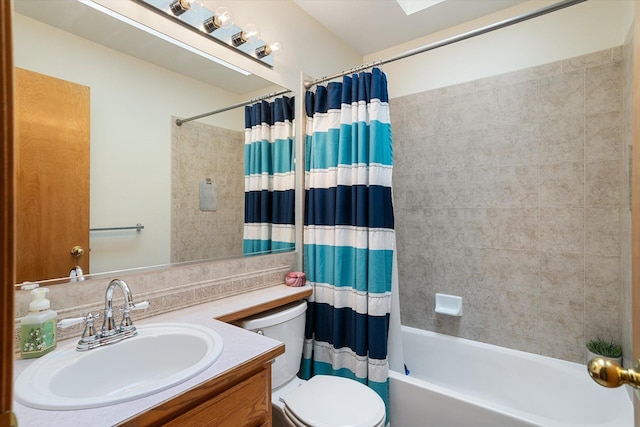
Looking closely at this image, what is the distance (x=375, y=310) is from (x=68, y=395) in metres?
1.28

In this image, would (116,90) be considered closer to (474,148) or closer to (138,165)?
(138,165)

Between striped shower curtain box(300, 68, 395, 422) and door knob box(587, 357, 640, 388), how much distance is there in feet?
3.74

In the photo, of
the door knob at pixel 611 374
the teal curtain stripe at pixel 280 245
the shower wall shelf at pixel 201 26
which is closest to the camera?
the door knob at pixel 611 374

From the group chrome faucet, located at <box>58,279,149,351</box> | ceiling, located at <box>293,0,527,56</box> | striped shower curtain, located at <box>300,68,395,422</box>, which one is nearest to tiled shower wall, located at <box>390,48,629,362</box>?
ceiling, located at <box>293,0,527,56</box>

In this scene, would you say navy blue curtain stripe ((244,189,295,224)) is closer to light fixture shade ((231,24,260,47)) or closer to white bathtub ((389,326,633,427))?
light fixture shade ((231,24,260,47))

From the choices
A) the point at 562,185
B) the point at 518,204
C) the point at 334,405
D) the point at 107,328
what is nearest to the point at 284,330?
the point at 334,405

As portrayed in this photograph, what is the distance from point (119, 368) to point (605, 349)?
93.2 inches

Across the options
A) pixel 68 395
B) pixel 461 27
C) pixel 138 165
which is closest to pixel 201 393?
pixel 68 395

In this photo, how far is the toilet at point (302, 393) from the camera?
4.06 feet

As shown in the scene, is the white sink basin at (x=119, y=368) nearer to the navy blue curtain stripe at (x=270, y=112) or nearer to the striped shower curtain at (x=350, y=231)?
the striped shower curtain at (x=350, y=231)

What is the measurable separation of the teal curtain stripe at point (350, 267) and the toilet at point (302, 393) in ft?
0.85

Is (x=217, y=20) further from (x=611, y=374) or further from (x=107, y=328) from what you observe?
(x=611, y=374)

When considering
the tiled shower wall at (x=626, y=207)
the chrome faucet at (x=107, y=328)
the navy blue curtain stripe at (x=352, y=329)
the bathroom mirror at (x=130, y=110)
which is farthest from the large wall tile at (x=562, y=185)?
the chrome faucet at (x=107, y=328)

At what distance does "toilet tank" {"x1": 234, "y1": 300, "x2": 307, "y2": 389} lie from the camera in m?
1.44
